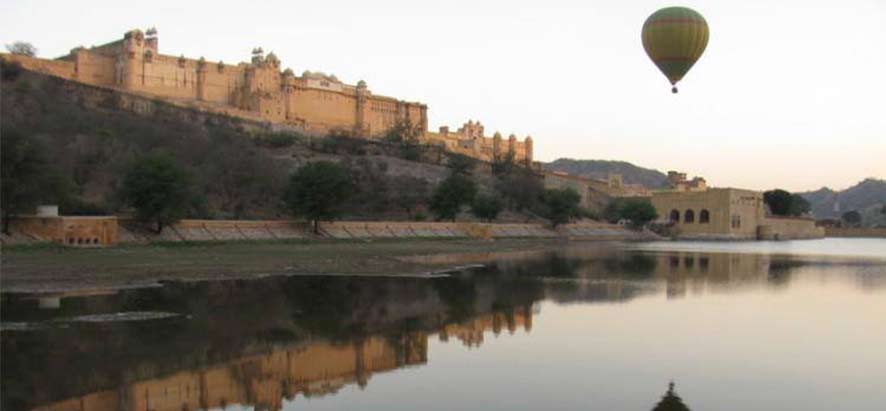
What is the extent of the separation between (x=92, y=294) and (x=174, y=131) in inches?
2056

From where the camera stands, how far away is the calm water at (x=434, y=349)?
36.2 ft

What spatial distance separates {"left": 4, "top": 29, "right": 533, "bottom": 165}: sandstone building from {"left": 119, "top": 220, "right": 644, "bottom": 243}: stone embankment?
34732 mm

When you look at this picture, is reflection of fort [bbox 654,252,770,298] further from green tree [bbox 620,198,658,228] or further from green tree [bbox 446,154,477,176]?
green tree [bbox 446,154,477,176]

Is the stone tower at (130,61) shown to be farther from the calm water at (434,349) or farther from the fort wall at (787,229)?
the fort wall at (787,229)

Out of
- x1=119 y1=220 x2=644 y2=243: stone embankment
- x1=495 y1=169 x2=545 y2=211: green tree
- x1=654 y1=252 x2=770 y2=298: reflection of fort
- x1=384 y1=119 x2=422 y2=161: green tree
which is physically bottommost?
x1=654 y1=252 x2=770 y2=298: reflection of fort

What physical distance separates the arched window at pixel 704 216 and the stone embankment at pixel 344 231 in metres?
21.2

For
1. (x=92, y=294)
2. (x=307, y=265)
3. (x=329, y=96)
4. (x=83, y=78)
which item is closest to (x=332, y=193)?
(x=307, y=265)

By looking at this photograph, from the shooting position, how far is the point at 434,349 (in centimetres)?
1468

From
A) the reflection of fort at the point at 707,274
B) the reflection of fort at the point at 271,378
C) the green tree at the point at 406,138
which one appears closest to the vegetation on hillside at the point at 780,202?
the green tree at the point at 406,138

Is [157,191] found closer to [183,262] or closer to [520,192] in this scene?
[183,262]

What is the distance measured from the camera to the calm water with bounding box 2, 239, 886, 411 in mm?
11039

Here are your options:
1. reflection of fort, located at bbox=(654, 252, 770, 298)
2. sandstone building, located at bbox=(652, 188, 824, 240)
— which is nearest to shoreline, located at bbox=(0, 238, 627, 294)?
reflection of fort, located at bbox=(654, 252, 770, 298)

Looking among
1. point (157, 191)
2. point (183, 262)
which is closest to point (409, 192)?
point (157, 191)

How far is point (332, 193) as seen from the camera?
163ft
